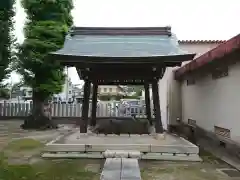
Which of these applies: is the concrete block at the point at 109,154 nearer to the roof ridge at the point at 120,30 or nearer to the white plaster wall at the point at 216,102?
the white plaster wall at the point at 216,102

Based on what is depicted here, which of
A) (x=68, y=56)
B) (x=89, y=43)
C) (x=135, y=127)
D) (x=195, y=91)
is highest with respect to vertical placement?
(x=89, y=43)

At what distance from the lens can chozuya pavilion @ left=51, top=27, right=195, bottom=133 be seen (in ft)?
23.9

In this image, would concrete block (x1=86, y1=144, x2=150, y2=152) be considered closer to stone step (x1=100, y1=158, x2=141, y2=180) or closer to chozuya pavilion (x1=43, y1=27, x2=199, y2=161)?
chozuya pavilion (x1=43, y1=27, x2=199, y2=161)

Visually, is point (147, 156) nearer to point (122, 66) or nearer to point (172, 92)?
point (122, 66)

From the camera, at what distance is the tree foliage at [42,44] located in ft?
44.4

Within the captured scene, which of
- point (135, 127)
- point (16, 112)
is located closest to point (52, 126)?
point (16, 112)

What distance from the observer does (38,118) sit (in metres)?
14.8

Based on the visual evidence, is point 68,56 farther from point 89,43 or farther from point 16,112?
point 16,112

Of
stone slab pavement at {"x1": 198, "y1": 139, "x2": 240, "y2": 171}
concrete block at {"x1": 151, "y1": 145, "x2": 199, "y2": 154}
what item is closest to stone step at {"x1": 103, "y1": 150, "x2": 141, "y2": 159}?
concrete block at {"x1": 151, "y1": 145, "x2": 199, "y2": 154}

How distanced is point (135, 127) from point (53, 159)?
3.47 meters

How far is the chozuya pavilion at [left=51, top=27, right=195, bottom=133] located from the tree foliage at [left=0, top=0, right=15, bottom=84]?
13.3 ft

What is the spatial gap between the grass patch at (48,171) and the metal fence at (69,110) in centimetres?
1110

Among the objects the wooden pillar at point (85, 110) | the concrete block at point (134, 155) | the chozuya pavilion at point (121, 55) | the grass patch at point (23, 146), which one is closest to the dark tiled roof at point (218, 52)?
the chozuya pavilion at point (121, 55)

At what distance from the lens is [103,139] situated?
7.97 meters
